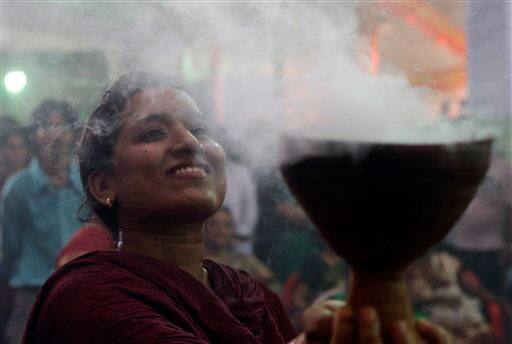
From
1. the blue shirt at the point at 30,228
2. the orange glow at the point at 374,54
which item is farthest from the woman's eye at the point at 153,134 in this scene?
the blue shirt at the point at 30,228

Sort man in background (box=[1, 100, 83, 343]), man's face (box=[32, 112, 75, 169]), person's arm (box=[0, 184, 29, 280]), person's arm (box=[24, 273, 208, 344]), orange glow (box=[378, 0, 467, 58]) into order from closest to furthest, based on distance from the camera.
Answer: person's arm (box=[24, 273, 208, 344]) < orange glow (box=[378, 0, 467, 58]) < man's face (box=[32, 112, 75, 169]) < man in background (box=[1, 100, 83, 343]) < person's arm (box=[0, 184, 29, 280])

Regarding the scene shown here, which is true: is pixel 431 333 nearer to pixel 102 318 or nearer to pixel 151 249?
pixel 102 318

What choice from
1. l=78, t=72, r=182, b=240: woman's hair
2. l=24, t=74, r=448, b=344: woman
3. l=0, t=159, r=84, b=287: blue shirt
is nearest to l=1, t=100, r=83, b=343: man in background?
l=0, t=159, r=84, b=287: blue shirt

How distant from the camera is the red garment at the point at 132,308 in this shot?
5.60ft

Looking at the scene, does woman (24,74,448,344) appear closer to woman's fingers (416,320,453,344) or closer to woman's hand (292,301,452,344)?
woman's hand (292,301,452,344)

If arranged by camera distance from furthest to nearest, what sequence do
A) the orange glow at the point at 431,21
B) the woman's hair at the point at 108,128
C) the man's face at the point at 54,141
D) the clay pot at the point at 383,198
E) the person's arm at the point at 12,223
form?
the person's arm at the point at 12,223 < the man's face at the point at 54,141 < the woman's hair at the point at 108,128 < the orange glow at the point at 431,21 < the clay pot at the point at 383,198

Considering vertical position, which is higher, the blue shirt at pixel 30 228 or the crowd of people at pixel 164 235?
the crowd of people at pixel 164 235

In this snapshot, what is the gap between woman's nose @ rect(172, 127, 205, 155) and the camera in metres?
1.96

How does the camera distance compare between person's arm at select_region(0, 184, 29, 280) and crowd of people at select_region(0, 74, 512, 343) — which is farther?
person's arm at select_region(0, 184, 29, 280)

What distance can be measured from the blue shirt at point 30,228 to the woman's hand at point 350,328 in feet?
7.81

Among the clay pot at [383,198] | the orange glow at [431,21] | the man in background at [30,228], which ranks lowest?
the man in background at [30,228]

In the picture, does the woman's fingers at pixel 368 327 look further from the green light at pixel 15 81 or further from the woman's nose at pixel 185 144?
the green light at pixel 15 81

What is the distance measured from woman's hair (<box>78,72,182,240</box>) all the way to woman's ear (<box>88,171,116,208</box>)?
0.01m

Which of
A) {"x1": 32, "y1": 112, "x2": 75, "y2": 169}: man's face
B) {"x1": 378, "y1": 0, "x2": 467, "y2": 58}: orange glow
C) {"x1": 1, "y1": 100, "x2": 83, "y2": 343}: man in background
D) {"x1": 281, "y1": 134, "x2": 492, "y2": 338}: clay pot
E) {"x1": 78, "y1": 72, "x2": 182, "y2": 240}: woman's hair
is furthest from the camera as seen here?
{"x1": 1, "y1": 100, "x2": 83, "y2": 343}: man in background
